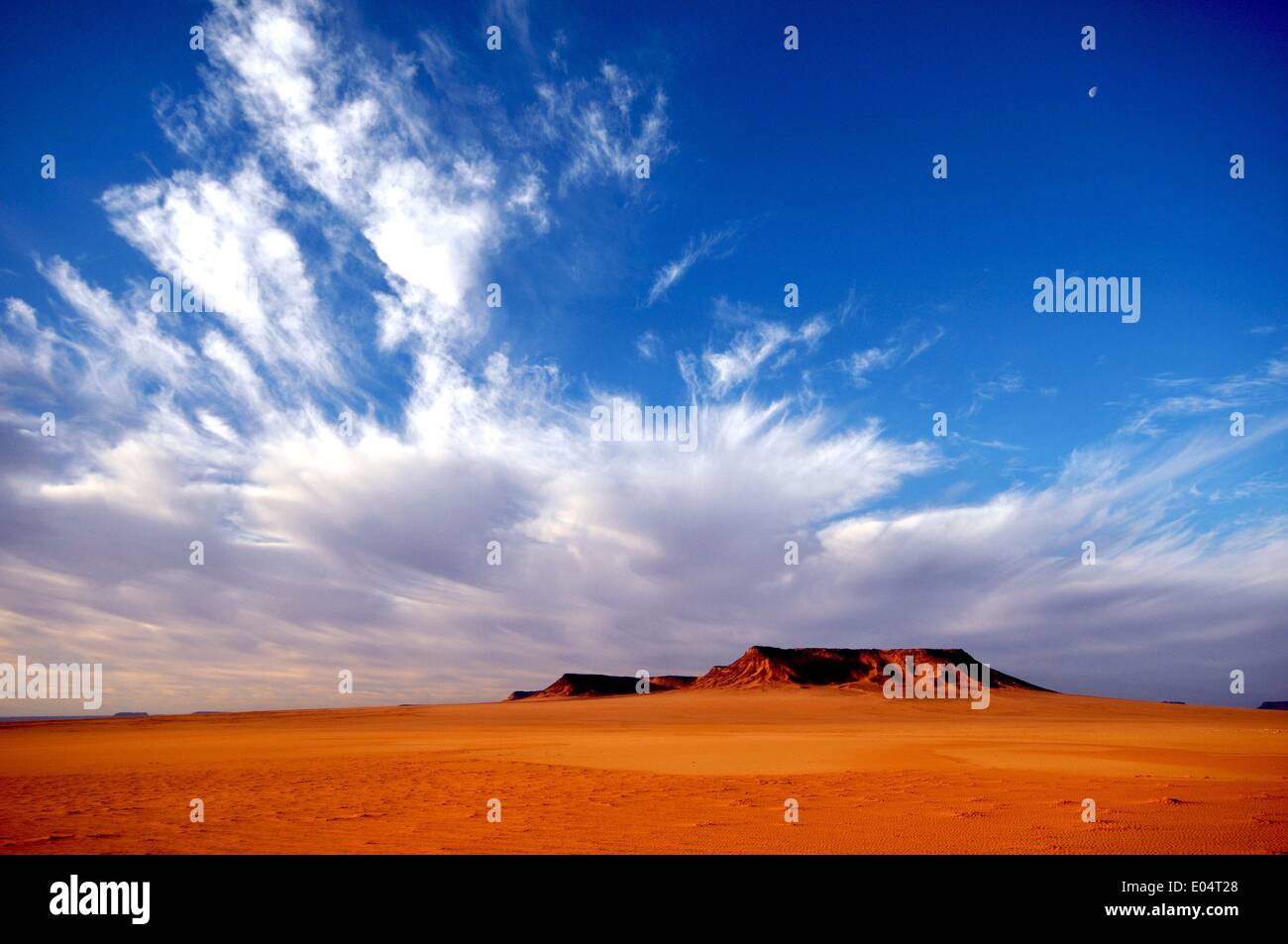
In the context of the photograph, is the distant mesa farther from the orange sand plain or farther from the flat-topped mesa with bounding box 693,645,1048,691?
the orange sand plain

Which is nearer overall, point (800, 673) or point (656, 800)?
point (656, 800)

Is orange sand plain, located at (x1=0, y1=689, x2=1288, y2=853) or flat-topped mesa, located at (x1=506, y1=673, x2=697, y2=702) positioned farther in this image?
flat-topped mesa, located at (x1=506, y1=673, x2=697, y2=702)

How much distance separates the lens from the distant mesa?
111 meters

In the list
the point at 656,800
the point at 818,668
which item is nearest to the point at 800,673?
the point at 818,668

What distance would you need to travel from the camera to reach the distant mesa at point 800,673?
111 metres

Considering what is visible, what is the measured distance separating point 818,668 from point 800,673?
5301 millimetres

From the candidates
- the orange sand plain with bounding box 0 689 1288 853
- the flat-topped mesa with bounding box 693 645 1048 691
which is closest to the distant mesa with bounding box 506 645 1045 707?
the flat-topped mesa with bounding box 693 645 1048 691

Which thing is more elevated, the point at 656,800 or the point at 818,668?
the point at 656,800

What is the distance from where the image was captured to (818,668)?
11575 cm

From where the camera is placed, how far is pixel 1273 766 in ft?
53.7

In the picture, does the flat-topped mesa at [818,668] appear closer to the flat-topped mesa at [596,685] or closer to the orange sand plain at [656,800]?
the flat-topped mesa at [596,685]

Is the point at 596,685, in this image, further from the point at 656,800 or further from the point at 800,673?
the point at 656,800

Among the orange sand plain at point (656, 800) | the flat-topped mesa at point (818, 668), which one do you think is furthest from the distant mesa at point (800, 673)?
the orange sand plain at point (656, 800)
